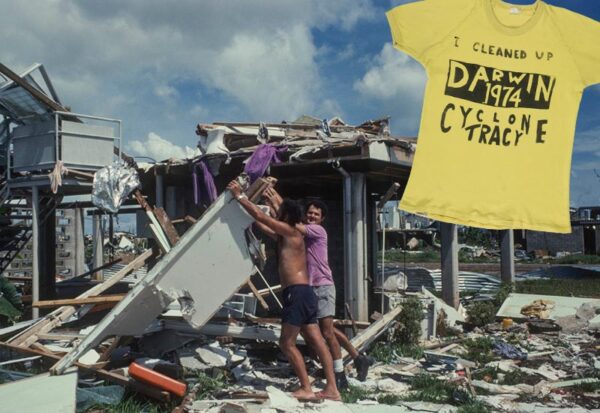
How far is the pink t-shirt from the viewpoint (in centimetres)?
591

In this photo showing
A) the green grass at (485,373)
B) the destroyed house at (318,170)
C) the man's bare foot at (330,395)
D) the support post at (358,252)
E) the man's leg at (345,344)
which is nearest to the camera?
the man's bare foot at (330,395)

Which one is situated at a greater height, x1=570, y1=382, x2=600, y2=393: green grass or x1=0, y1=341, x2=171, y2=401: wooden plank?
x1=0, y1=341, x2=171, y2=401: wooden plank

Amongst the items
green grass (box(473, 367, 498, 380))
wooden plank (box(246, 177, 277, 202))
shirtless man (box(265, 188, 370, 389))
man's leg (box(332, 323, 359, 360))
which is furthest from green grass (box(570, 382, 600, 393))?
wooden plank (box(246, 177, 277, 202))

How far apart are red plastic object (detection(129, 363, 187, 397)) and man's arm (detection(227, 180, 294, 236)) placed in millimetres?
1732

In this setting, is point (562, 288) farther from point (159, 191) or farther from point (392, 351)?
point (159, 191)

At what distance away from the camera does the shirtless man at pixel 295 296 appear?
17.4 ft

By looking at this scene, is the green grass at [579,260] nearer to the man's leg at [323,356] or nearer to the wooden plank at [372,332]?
the wooden plank at [372,332]

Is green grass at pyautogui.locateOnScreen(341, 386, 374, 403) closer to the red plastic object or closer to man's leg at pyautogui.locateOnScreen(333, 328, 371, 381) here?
man's leg at pyautogui.locateOnScreen(333, 328, 371, 381)

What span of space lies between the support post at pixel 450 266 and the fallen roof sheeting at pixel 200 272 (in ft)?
20.5

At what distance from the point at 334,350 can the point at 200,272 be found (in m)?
1.62

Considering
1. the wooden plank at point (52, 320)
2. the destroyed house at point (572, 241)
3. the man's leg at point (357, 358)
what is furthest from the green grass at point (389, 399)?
the destroyed house at point (572, 241)

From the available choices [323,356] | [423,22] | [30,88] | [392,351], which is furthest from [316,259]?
[30,88]

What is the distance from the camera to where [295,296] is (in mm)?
5324

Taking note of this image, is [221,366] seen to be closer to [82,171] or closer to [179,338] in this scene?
[179,338]
